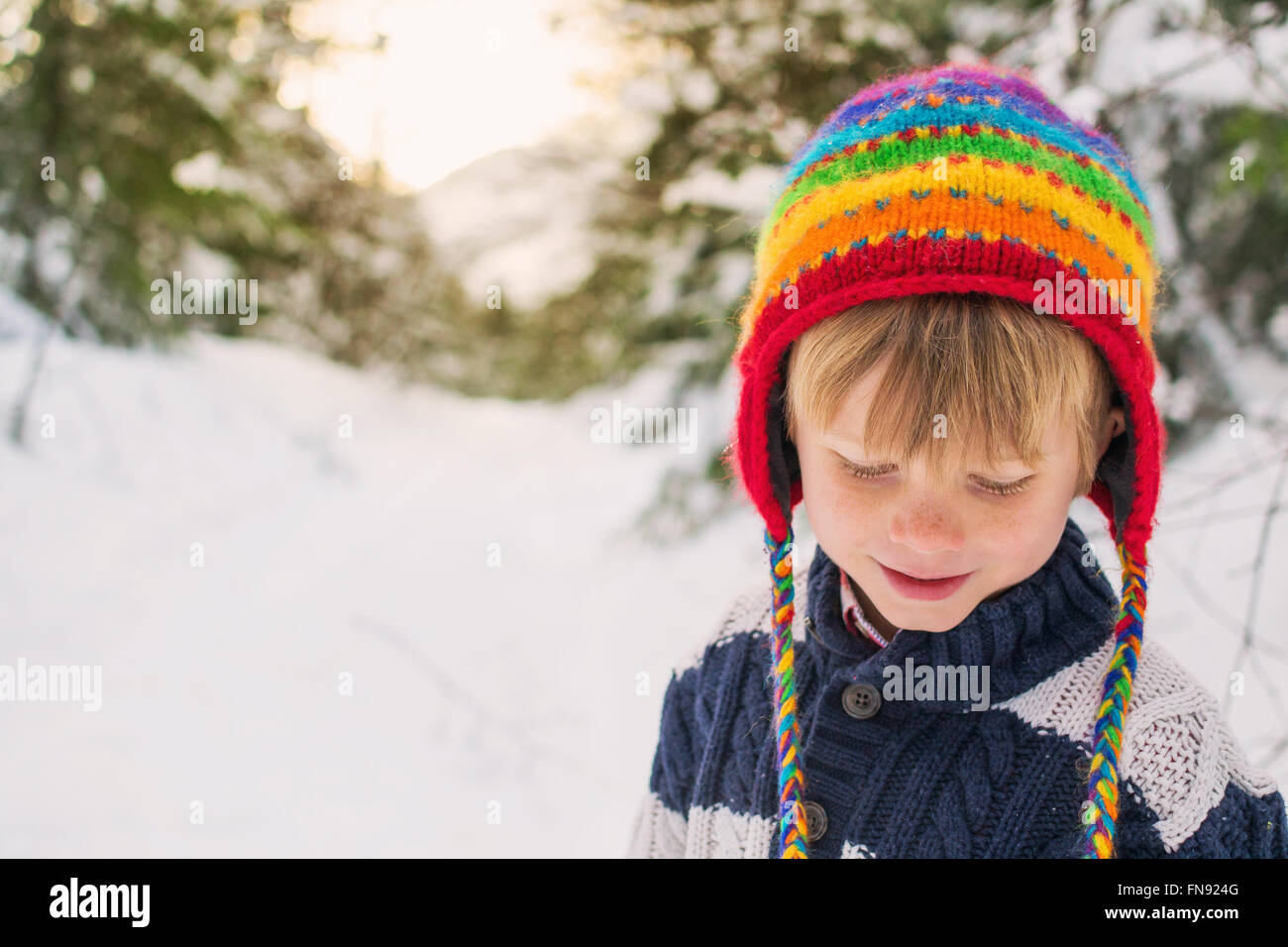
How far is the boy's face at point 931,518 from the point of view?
1.22 meters

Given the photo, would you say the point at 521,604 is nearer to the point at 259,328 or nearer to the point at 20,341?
the point at 20,341

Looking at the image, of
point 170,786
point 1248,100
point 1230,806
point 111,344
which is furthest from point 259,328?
point 1230,806

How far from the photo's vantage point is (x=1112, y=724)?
1.26m

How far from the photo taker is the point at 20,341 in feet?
18.0

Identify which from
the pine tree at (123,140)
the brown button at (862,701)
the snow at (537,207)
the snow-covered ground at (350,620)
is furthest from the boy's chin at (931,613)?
the pine tree at (123,140)

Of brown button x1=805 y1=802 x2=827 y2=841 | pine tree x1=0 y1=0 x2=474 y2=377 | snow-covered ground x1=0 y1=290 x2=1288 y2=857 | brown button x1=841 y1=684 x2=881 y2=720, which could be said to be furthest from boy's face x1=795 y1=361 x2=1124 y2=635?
pine tree x1=0 y1=0 x2=474 y2=377

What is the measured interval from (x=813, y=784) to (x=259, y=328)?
10.8m

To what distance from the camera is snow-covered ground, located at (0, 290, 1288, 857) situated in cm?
288

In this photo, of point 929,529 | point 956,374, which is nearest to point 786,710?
point 929,529

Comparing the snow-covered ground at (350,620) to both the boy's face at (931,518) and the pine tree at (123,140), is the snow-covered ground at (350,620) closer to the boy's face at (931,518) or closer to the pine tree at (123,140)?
the pine tree at (123,140)

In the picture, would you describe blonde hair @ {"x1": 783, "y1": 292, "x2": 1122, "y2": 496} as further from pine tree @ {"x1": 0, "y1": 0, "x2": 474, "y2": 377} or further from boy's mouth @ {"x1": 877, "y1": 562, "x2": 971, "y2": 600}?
pine tree @ {"x1": 0, "y1": 0, "x2": 474, "y2": 377}

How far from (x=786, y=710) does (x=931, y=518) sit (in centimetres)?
41

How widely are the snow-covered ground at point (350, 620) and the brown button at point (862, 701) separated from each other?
115 centimetres

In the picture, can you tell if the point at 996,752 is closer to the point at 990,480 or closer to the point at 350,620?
the point at 990,480
